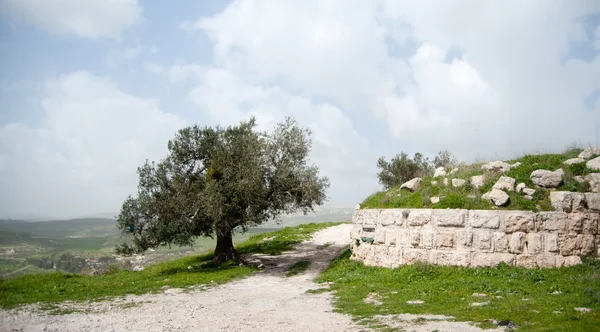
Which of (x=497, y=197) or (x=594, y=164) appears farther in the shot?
(x=594, y=164)

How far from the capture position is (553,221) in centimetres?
1295

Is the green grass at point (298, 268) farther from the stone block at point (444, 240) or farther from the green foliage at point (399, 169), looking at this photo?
the green foliage at point (399, 169)

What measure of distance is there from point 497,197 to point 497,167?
2.58 m

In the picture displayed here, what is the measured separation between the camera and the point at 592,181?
13.8 metres

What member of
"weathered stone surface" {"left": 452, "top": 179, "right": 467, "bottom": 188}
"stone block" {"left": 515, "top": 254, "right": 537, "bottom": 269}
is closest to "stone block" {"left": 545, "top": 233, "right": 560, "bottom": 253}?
"stone block" {"left": 515, "top": 254, "right": 537, "bottom": 269}

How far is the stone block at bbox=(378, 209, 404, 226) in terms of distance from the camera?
606 inches

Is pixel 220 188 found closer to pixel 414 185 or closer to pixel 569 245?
pixel 414 185

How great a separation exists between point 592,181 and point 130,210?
19464mm

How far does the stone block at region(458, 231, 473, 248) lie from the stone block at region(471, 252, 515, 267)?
41 cm

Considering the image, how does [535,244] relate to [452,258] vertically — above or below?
above

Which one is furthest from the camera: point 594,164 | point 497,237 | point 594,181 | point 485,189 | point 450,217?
point 485,189

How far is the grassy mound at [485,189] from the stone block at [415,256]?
72.2 inches

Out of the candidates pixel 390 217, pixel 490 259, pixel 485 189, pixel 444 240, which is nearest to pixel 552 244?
pixel 490 259

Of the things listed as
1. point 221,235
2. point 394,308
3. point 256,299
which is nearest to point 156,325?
point 256,299
